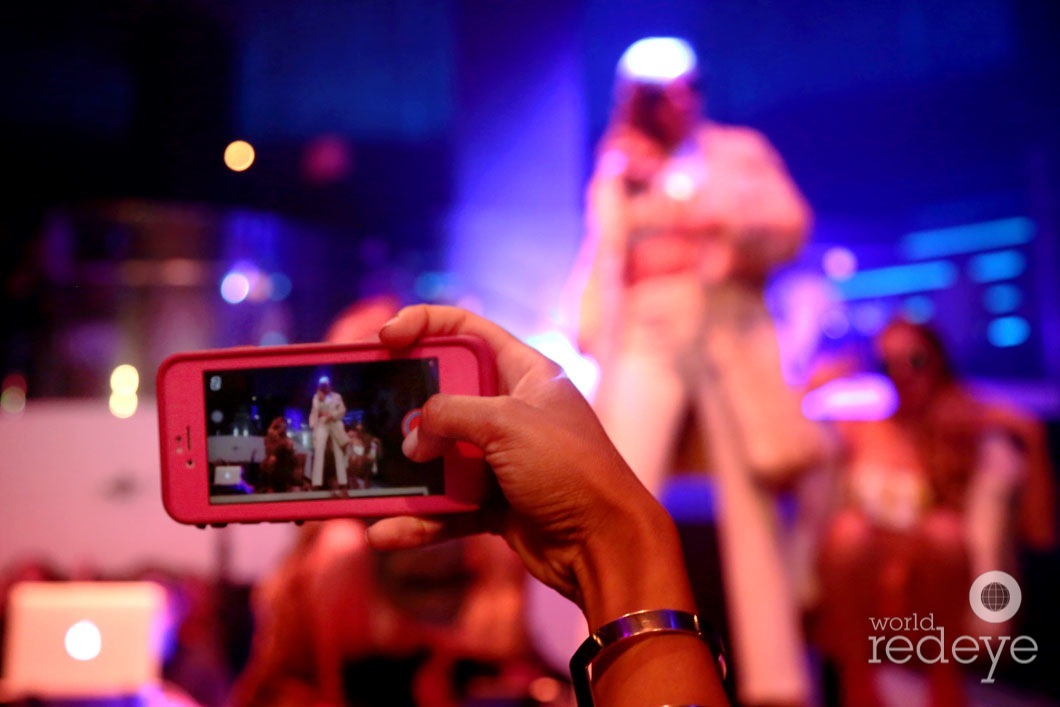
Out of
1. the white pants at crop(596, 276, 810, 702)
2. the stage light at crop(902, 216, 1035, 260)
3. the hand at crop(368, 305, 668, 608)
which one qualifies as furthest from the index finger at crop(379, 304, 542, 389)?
the stage light at crop(902, 216, 1035, 260)

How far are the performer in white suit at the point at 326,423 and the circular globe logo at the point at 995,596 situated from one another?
32.2 inches

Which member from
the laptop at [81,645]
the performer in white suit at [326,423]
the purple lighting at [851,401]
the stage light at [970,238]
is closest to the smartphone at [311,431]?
the performer in white suit at [326,423]

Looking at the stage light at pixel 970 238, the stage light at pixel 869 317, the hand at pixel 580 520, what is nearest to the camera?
the hand at pixel 580 520

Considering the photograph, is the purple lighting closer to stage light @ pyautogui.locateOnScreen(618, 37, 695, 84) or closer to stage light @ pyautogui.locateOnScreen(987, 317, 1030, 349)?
stage light @ pyautogui.locateOnScreen(987, 317, 1030, 349)

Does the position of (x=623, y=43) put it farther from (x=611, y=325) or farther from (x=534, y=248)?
(x=611, y=325)

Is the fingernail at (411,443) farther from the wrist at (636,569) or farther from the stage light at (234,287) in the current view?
the stage light at (234,287)

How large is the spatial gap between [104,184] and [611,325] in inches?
25.3

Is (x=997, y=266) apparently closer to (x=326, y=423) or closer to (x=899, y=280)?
(x=899, y=280)

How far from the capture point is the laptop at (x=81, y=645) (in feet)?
2.68

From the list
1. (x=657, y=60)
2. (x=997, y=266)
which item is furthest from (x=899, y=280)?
(x=657, y=60)

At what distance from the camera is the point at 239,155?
935 mm

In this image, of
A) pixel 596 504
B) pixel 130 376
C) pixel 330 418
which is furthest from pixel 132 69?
pixel 596 504

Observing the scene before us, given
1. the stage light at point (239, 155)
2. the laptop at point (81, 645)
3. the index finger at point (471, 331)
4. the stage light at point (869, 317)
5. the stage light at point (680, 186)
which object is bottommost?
the laptop at point (81, 645)

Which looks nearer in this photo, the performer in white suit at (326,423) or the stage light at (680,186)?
the performer in white suit at (326,423)
